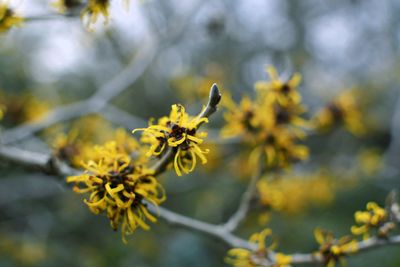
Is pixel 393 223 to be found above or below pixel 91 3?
below

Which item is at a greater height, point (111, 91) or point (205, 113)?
point (111, 91)

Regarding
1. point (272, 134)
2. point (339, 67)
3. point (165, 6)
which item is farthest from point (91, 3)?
point (339, 67)

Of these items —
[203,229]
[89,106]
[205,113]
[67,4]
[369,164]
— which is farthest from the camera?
[369,164]

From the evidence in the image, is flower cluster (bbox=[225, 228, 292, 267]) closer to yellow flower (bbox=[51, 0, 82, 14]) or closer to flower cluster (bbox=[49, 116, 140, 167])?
flower cluster (bbox=[49, 116, 140, 167])

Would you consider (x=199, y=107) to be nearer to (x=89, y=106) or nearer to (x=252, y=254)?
(x=89, y=106)

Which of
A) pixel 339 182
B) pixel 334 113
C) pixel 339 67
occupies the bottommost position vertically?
pixel 334 113

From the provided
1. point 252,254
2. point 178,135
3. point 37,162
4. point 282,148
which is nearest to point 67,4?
point 37,162

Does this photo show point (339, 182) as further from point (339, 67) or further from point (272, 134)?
point (339, 67)

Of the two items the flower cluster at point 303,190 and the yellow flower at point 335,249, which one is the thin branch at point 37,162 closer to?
the yellow flower at point 335,249
